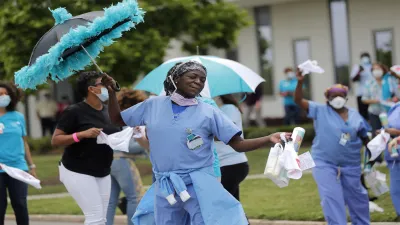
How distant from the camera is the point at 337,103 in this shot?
29.6 feet

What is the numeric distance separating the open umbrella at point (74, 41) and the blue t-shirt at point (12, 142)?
2.69m

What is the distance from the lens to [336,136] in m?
8.97

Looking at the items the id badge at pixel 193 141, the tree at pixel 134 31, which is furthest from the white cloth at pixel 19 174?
the tree at pixel 134 31

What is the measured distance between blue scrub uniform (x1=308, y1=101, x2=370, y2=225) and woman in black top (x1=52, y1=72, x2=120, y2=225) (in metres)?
2.27

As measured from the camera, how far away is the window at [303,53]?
84.5 feet

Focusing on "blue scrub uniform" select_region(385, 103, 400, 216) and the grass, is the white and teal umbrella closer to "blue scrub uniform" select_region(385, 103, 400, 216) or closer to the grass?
"blue scrub uniform" select_region(385, 103, 400, 216)

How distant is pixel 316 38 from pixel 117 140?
1796cm

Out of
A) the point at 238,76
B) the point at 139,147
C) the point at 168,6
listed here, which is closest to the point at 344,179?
the point at 238,76

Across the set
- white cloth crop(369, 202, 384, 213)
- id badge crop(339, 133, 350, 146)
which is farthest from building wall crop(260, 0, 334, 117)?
id badge crop(339, 133, 350, 146)

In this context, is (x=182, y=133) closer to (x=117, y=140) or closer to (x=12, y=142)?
(x=117, y=140)

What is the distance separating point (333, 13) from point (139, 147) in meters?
16.9

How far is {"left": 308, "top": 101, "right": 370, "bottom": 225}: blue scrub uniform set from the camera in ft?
29.1

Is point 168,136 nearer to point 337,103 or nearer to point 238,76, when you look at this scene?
point 238,76

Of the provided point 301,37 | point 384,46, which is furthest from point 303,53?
point 384,46
